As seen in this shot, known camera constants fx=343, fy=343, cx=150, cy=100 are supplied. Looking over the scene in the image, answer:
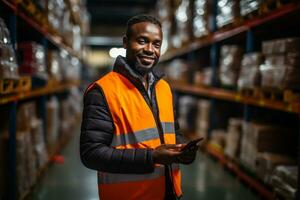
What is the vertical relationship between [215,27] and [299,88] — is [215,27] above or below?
above

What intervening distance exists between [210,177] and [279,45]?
89.6 inches

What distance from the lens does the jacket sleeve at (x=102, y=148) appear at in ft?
6.09

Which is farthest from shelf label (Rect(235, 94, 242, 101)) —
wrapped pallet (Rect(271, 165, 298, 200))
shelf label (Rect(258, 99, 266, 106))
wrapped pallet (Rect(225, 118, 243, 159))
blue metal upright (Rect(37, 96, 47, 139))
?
blue metal upright (Rect(37, 96, 47, 139))

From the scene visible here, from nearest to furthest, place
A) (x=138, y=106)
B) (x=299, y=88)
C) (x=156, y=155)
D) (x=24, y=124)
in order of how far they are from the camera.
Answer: (x=156, y=155), (x=138, y=106), (x=299, y=88), (x=24, y=124)

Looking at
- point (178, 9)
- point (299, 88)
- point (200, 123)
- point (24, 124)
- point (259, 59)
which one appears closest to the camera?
point (299, 88)

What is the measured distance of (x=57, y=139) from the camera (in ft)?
22.2

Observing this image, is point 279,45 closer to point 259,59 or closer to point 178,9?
point 259,59

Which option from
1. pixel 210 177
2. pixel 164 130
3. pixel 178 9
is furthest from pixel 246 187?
pixel 178 9

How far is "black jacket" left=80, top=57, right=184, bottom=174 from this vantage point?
6.09 feet

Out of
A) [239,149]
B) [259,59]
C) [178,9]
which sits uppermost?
[178,9]

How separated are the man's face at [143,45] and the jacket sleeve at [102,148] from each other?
0.30m

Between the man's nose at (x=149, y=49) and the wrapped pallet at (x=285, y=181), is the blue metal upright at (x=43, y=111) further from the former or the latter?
the man's nose at (x=149, y=49)

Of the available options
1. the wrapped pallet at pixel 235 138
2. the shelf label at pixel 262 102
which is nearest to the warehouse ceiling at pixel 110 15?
the wrapped pallet at pixel 235 138

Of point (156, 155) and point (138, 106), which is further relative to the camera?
point (138, 106)
